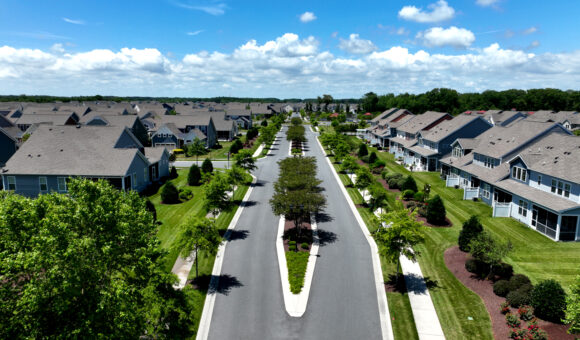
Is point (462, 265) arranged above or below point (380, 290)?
above

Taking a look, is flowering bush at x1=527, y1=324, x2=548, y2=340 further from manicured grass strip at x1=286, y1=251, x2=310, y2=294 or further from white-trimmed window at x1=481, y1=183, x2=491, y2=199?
white-trimmed window at x1=481, y1=183, x2=491, y2=199

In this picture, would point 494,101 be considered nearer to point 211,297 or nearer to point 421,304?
point 421,304

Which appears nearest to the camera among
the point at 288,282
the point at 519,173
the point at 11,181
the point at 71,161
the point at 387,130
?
the point at 288,282

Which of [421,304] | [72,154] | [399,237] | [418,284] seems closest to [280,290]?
[399,237]

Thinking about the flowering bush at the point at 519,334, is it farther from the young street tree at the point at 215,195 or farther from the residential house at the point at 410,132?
the residential house at the point at 410,132

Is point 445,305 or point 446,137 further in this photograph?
point 446,137

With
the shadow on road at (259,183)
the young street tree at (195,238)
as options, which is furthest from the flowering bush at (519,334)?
the shadow on road at (259,183)

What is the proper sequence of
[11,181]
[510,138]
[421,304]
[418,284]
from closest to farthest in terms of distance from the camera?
[421,304]
[418,284]
[11,181]
[510,138]
